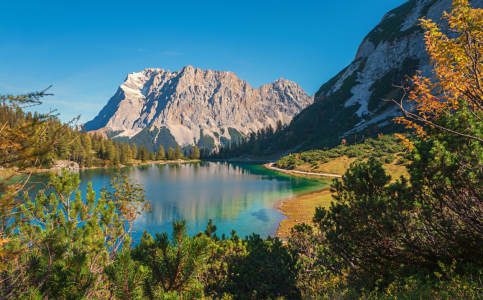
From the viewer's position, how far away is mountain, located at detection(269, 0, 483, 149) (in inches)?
4806

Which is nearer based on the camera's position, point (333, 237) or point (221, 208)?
point (333, 237)

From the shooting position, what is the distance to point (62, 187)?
7215mm

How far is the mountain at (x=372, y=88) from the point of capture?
400 ft

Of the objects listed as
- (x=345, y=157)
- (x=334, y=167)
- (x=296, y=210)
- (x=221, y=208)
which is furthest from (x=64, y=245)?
(x=345, y=157)

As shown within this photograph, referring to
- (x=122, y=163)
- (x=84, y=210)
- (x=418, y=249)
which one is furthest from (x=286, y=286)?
(x=122, y=163)

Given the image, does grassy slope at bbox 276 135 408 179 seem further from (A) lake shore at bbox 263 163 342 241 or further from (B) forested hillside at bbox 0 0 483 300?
(B) forested hillside at bbox 0 0 483 300

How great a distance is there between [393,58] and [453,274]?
16926cm

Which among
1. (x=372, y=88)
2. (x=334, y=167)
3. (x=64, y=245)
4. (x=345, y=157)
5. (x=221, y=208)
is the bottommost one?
(x=221, y=208)

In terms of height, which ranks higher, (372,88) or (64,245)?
(372,88)

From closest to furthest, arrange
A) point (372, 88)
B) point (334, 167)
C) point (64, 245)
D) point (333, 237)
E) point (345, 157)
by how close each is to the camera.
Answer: point (64, 245)
point (333, 237)
point (334, 167)
point (345, 157)
point (372, 88)

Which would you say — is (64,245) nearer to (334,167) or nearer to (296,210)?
(296,210)

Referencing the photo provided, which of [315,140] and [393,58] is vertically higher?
[393,58]

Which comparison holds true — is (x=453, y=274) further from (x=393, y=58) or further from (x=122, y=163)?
(x=393, y=58)

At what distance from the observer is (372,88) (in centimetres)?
14650
